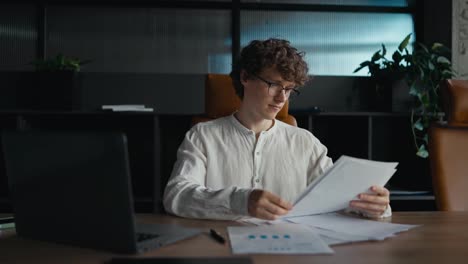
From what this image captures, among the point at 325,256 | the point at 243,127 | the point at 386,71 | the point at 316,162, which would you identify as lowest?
the point at 325,256

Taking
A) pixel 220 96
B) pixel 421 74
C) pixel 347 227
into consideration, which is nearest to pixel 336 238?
pixel 347 227

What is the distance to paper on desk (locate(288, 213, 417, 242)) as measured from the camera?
0.98 metres

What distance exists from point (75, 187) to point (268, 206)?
1.40ft

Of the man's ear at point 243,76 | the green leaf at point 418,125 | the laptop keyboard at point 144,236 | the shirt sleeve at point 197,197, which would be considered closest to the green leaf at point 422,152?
the green leaf at point 418,125

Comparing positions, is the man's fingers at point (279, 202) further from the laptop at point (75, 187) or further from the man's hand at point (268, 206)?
the laptop at point (75, 187)

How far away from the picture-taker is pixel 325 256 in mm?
811

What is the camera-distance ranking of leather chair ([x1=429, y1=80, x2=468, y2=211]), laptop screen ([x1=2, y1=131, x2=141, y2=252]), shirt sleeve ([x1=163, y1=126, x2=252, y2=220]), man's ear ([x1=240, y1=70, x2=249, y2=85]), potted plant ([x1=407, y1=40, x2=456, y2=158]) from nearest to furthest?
laptop screen ([x1=2, y1=131, x2=141, y2=252])
shirt sleeve ([x1=163, y1=126, x2=252, y2=220])
leather chair ([x1=429, y1=80, x2=468, y2=211])
man's ear ([x1=240, y1=70, x2=249, y2=85])
potted plant ([x1=407, y1=40, x2=456, y2=158])

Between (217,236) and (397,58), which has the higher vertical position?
(397,58)

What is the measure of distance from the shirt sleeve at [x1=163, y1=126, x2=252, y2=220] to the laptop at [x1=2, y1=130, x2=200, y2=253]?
0.28 metres

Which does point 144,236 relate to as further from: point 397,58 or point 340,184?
point 397,58

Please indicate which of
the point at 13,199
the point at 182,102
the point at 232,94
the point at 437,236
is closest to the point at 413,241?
the point at 437,236

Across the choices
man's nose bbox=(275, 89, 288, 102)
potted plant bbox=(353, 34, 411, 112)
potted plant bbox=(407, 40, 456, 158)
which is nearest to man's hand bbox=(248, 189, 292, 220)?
man's nose bbox=(275, 89, 288, 102)

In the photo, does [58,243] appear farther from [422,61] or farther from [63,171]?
[422,61]

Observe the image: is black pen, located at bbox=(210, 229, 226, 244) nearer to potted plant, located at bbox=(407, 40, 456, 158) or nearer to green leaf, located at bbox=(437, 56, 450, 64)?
potted plant, located at bbox=(407, 40, 456, 158)
